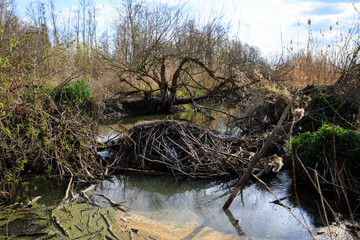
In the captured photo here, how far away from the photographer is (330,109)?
696cm

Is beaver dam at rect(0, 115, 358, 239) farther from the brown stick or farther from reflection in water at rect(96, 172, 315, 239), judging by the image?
the brown stick

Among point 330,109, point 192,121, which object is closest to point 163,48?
point 192,121

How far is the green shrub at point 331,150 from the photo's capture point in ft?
14.6

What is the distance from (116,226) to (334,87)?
5792mm

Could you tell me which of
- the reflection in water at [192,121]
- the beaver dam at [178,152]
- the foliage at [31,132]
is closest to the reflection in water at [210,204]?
the beaver dam at [178,152]

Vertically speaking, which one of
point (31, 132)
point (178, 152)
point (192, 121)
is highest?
point (31, 132)

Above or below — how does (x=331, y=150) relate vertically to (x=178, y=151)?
above

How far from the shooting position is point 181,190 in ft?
16.0

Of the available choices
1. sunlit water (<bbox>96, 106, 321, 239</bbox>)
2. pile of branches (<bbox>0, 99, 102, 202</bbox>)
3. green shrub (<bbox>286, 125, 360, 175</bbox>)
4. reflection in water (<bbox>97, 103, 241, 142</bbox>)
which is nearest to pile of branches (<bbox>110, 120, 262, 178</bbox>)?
sunlit water (<bbox>96, 106, 321, 239</bbox>)

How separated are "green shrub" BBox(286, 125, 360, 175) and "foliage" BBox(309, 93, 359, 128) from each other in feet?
5.75

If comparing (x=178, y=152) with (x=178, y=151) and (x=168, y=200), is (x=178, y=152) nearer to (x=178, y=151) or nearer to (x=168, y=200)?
(x=178, y=151)

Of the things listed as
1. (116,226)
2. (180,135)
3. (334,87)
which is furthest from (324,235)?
(334,87)

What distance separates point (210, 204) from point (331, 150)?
1874 millimetres

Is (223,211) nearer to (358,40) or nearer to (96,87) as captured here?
(358,40)
